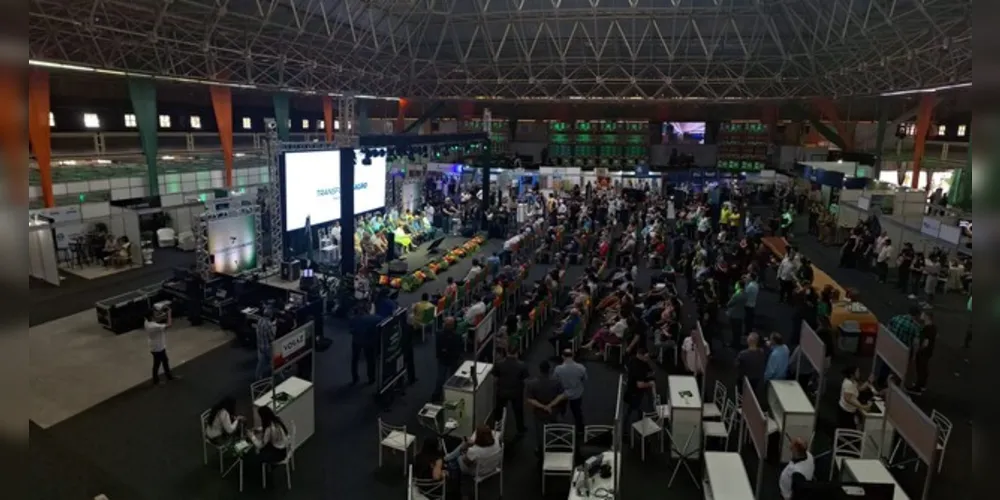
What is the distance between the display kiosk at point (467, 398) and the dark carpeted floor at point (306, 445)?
0.64 m

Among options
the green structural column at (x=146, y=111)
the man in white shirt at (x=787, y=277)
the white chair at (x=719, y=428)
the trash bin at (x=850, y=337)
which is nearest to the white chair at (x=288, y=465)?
the white chair at (x=719, y=428)

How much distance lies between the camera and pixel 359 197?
1747cm

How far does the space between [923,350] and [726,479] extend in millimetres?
5036

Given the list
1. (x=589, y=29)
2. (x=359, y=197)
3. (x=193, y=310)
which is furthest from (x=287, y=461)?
(x=589, y=29)

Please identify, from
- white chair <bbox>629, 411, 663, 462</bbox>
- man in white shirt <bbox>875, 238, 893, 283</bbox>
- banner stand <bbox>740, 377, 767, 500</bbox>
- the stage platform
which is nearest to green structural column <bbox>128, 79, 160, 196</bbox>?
the stage platform

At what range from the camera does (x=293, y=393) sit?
286 inches

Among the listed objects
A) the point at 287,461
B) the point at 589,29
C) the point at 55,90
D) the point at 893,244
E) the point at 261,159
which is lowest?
the point at 287,461

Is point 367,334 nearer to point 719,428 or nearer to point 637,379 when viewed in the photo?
point 637,379

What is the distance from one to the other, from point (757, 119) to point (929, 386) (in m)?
29.0

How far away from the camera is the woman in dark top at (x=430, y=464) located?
18.9ft

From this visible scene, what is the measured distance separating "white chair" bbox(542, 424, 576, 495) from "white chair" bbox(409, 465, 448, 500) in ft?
3.70

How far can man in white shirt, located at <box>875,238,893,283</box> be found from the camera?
14672 millimetres

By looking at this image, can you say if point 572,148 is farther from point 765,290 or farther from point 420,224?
point 765,290

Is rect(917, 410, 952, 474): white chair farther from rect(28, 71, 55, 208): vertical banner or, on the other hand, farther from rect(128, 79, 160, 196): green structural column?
rect(128, 79, 160, 196): green structural column
